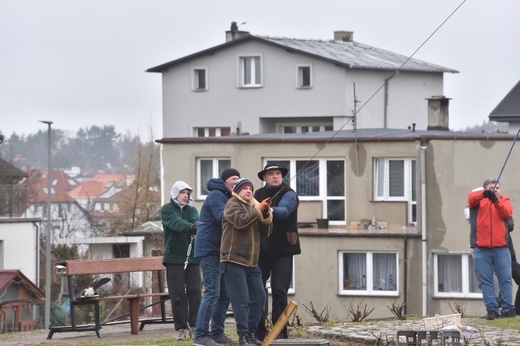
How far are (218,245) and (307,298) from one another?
25599 mm

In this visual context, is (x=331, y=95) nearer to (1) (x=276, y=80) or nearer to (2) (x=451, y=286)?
(1) (x=276, y=80)

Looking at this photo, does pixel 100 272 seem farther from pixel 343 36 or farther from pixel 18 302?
pixel 343 36

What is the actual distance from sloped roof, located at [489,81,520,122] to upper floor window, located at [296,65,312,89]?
1574cm

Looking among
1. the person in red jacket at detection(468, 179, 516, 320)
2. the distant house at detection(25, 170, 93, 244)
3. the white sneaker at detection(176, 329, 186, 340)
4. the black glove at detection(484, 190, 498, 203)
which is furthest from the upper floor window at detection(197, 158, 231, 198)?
the white sneaker at detection(176, 329, 186, 340)

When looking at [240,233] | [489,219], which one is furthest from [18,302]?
[240,233]

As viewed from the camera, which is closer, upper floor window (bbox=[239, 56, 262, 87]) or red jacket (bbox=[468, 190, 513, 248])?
red jacket (bbox=[468, 190, 513, 248])

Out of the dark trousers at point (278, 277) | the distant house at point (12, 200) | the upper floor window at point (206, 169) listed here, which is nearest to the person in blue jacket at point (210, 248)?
the dark trousers at point (278, 277)

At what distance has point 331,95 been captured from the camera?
69.1 meters

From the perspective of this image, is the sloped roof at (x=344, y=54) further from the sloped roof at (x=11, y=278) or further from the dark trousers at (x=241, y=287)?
the dark trousers at (x=241, y=287)

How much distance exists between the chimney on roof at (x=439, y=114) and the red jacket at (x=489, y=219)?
103 ft

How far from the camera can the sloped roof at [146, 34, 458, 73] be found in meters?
68.3

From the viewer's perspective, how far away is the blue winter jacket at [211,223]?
566 inches

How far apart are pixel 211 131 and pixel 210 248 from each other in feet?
190

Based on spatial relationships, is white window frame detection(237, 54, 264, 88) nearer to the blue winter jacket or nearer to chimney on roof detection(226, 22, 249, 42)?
chimney on roof detection(226, 22, 249, 42)
